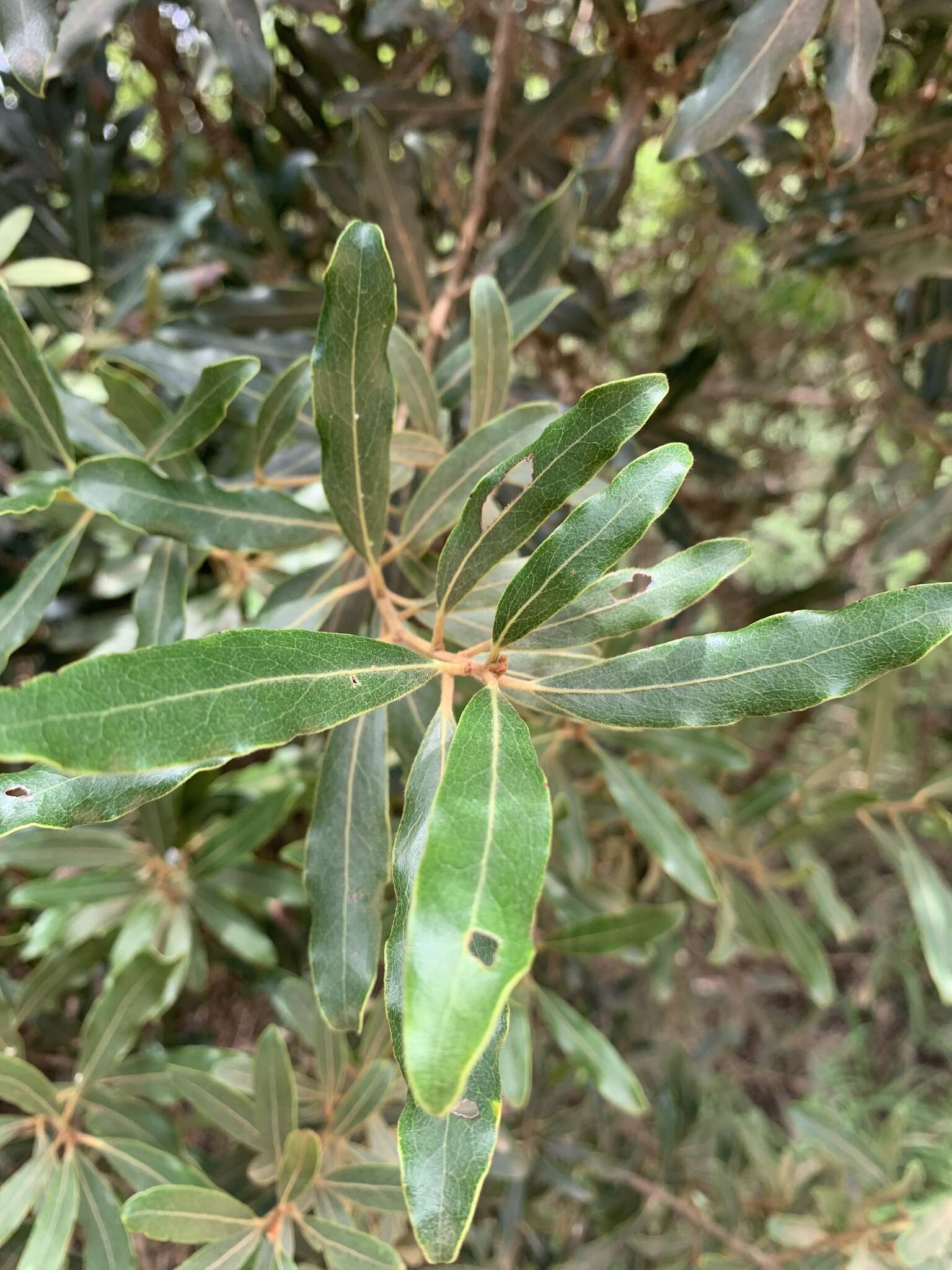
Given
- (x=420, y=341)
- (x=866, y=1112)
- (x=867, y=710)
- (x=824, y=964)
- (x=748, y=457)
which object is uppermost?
(x=420, y=341)

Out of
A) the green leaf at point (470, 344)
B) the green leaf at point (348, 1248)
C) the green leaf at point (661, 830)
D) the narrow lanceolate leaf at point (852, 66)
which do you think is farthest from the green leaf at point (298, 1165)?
the narrow lanceolate leaf at point (852, 66)

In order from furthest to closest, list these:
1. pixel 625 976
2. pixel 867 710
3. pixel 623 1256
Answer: pixel 625 976
pixel 623 1256
pixel 867 710

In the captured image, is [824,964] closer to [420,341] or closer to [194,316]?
[420,341]

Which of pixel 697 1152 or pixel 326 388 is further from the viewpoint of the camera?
pixel 697 1152

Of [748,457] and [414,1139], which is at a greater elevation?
[414,1139]

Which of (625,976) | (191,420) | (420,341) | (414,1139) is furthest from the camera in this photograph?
(625,976)

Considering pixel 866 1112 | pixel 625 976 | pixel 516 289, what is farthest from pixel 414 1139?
pixel 866 1112

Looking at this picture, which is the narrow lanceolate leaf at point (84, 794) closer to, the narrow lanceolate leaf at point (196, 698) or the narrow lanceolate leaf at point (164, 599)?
the narrow lanceolate leaf at point (196, 698)

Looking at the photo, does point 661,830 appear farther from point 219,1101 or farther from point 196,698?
point 196,698
